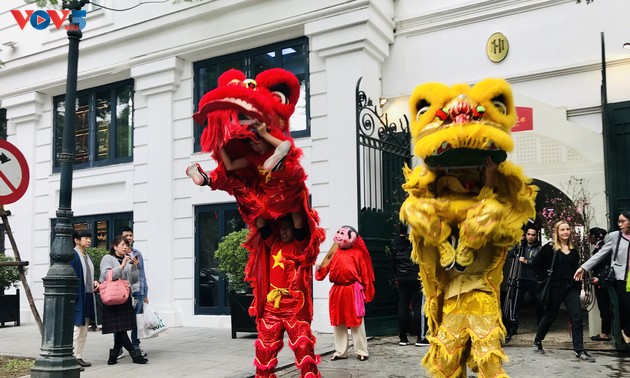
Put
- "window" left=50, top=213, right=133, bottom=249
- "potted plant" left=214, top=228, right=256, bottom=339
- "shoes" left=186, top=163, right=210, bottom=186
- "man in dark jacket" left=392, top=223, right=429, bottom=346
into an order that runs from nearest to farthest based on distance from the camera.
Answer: "shoes" left=186, top=163, right=210, bottom=186, "man in dark jacket" left=392, top=223, right=429, bottom=346, "potted plant" left=214, top=228, right=256, bottom=339, "window" left=50, top=213, right=133, bottom=249

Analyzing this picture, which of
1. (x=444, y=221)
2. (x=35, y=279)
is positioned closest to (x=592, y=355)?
(x=444, y=221)

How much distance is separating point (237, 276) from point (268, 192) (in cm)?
525

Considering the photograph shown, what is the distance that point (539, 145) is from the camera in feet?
31.0

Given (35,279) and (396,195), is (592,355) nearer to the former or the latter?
(396,195)

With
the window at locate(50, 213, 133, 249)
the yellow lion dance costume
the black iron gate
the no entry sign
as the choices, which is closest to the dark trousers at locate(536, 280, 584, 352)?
the black iron gate

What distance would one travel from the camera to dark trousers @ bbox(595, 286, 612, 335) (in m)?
8.52

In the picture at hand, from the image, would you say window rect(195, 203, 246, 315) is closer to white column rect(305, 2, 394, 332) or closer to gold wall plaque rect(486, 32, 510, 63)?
white column rect(305, 2, 394, 332)

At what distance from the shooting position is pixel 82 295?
7.82m

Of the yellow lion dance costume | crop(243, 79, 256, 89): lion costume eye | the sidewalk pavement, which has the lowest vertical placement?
the sidewalk pavement

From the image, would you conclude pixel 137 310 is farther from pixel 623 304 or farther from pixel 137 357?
pixel 623 304

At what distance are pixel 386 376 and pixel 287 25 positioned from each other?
6.73 m

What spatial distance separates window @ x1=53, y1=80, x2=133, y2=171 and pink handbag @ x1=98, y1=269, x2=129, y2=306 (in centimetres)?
574

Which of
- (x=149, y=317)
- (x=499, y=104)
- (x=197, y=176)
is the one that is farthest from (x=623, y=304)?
(x=149, y=317)

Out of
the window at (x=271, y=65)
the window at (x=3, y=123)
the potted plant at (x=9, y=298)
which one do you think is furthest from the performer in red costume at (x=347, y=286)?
the window at (x=3, y=123)
